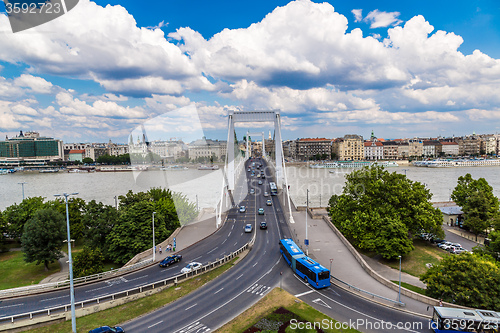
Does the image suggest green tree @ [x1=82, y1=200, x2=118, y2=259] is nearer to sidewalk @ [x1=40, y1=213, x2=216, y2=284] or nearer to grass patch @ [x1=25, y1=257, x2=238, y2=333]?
sidewalk @ [x1=40, y1=213, x2=216, y2=284]

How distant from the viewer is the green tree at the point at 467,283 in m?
13.7

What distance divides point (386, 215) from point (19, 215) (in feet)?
124

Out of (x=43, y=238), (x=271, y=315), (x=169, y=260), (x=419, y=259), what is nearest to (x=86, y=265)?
(x=169, y=260)

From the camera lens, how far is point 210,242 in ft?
87.2

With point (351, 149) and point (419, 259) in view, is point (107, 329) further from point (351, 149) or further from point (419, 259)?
point (351, 149)

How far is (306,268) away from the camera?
17.8 metres

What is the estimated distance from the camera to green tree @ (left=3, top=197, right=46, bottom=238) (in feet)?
100

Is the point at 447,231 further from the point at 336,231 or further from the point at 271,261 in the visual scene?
the point at 271,261

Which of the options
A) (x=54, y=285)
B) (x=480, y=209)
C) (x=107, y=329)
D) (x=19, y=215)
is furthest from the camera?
(x=19, y=215)

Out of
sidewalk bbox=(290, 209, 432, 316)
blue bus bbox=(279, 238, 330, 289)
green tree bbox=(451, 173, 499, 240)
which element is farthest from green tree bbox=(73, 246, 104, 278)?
green tree bbox=(451, 173, 499, 240)

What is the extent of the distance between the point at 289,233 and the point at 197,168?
90.4 meters

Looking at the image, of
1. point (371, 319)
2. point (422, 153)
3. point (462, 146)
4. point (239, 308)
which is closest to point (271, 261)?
point (239, 308)

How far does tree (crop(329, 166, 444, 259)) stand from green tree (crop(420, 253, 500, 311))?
303 inches

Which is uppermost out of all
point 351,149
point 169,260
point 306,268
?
point 351,149
